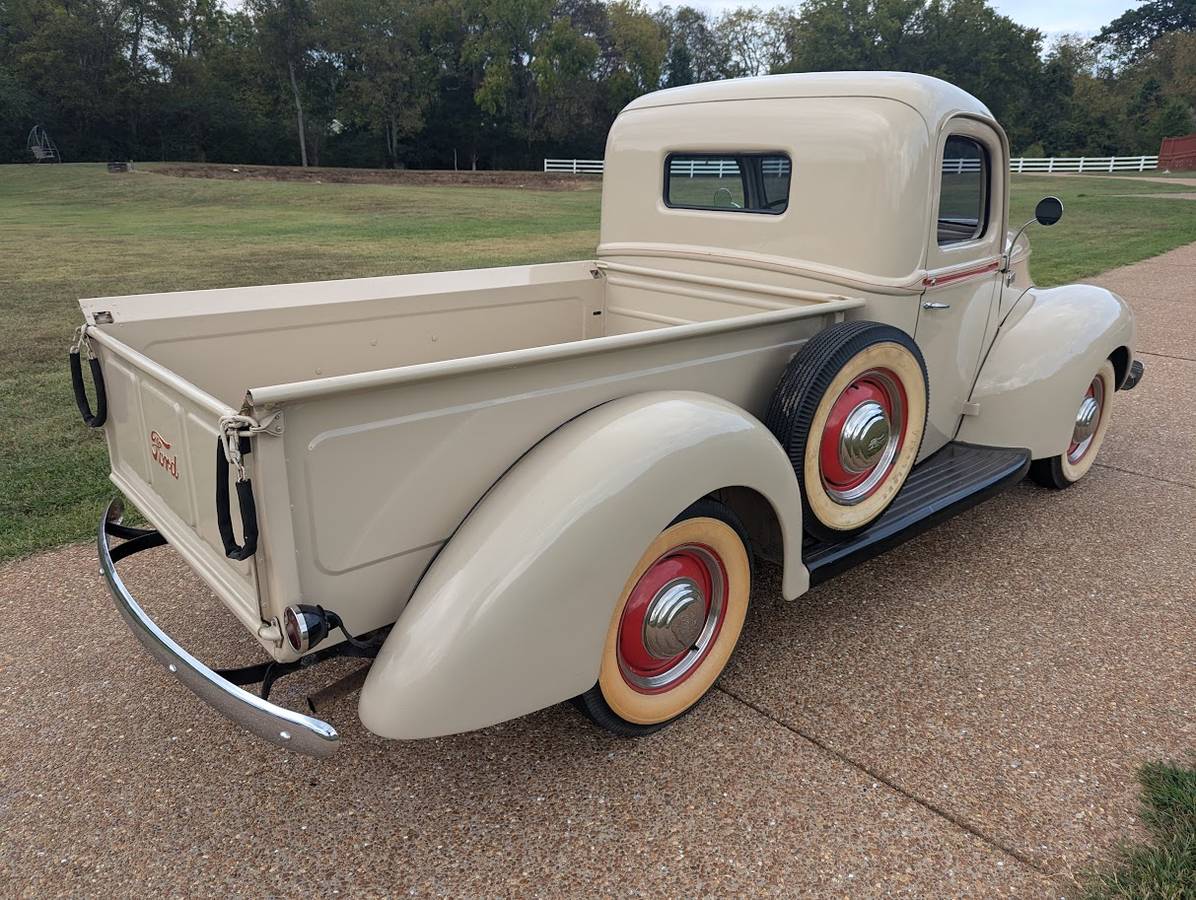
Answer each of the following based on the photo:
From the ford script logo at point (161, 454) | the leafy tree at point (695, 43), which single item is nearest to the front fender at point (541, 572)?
the ford script logo at point (161, 454)

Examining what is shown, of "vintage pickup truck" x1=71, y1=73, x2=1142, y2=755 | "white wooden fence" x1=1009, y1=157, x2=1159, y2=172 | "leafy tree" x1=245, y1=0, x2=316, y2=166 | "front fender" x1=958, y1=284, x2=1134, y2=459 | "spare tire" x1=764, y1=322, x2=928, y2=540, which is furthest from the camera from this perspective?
"leafy tree" x1=245, y1=0, x2=316, y2=166

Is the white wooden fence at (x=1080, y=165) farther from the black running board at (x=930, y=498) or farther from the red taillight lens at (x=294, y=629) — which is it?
the red taillight lens at (x=294, y=629)

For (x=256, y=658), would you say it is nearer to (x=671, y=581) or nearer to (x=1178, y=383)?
(x=671, y=581)

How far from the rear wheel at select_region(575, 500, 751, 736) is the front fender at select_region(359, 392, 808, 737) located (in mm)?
143

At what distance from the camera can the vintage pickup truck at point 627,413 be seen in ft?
6.81

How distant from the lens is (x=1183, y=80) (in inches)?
2093

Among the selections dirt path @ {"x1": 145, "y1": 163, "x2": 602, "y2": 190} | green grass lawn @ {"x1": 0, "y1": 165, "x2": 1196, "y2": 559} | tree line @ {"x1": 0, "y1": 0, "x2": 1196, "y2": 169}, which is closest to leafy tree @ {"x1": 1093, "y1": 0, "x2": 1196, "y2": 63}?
tree line @ {"x1": 0, "y1": 0, "x2": 1196, "y2": 169}

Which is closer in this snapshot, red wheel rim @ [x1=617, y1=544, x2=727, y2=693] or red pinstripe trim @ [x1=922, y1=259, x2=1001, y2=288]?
red wheel rim @ [x1=617, y1=544, x2=727, y2=693]

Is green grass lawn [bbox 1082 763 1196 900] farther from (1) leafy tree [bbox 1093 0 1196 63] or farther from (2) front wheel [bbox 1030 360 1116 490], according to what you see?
(1) leafy tree [bbox 1093 0 1196 63]

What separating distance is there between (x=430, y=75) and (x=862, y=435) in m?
50.8

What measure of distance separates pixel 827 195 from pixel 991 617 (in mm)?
1846

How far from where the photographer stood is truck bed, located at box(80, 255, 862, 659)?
1.99 meters

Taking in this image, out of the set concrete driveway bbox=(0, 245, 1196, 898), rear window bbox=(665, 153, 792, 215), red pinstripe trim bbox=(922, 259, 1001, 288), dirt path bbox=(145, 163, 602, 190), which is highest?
dirt path bbox=(145, 163, 602, 190)

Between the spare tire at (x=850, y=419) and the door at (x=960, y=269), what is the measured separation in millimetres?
474
